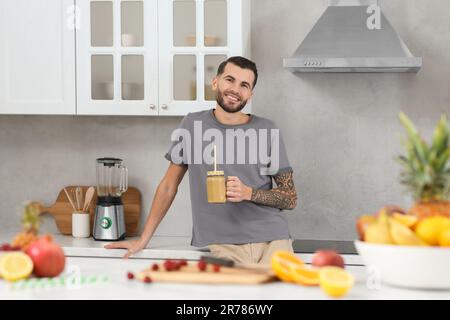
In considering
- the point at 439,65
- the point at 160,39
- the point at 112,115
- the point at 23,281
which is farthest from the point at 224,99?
the point at 23,281

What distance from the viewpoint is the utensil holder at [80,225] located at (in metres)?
4.29

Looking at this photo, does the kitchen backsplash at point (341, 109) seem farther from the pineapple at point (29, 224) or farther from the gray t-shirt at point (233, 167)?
the pineapple at point (29, 224)

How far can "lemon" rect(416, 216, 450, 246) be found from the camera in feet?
6.02

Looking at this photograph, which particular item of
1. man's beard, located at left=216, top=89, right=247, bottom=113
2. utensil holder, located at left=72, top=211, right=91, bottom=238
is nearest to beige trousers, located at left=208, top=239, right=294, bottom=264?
man's beard, located at left=216, top=89, right=247, bottom=113

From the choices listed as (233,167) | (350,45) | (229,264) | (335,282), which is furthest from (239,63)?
(335,282)

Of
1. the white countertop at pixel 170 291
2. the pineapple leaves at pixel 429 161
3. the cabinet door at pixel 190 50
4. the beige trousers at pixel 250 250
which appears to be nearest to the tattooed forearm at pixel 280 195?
the beige trousers at pixel 250 250

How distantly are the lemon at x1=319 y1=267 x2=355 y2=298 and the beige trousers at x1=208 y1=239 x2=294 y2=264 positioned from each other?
5.99 ft

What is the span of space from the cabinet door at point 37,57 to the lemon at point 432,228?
2721mm

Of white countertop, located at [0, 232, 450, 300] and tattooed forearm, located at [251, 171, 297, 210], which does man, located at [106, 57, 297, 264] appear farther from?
white countertop, located at [0, 232, 450, 300]

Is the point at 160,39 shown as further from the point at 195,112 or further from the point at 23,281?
the point at 23,281

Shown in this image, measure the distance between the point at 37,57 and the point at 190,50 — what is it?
2.89ft

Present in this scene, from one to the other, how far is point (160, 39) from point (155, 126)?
0.62 metres

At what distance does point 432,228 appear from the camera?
6.05 feet
